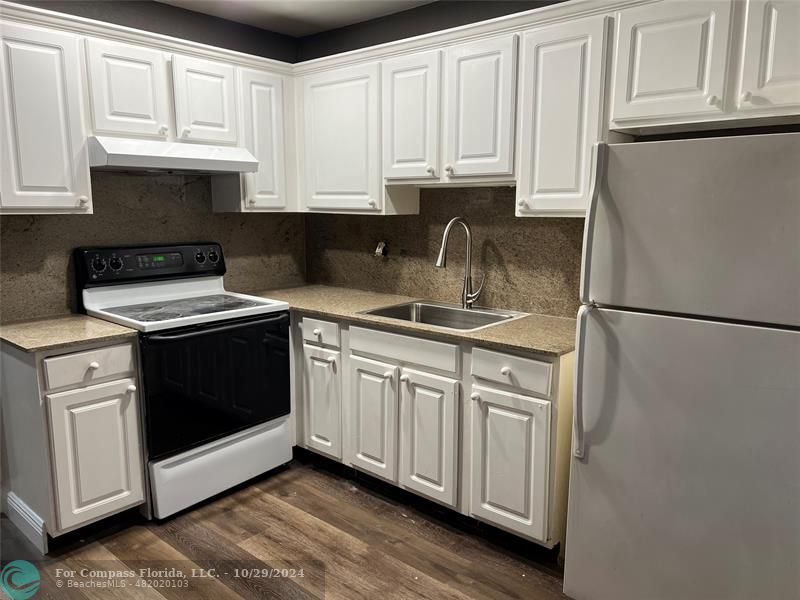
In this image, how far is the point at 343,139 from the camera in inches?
119

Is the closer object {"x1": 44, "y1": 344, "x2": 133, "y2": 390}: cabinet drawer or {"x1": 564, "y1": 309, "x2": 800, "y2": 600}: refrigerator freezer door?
{"x1": 564, "y1": 309, "x2": 800, "y2": 600}: refrigerator freezer door

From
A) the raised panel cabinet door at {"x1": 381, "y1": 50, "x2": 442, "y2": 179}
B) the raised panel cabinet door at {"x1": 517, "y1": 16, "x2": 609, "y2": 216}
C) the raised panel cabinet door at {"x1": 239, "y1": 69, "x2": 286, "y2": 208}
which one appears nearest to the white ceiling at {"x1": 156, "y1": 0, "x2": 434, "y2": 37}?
the raised panel cabinet door at {"x1": 239, "y1": 69, "x2": 286, "y2": 208}

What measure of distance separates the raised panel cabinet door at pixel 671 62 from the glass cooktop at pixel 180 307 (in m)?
1.91

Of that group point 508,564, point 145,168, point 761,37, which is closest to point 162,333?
point 145,168

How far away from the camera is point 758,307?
1.52 meters

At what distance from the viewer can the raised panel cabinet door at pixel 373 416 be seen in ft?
8.63

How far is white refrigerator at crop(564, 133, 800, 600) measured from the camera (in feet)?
4.94

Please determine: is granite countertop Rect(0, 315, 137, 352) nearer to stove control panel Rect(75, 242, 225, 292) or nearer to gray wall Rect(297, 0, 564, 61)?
stove control panel Rect(75, 242, 225, 292)

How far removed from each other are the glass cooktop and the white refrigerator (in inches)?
68.0

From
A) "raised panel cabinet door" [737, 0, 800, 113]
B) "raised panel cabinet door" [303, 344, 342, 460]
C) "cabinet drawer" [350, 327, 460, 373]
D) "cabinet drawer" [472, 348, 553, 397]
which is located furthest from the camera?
"raised panel cabinet door" [303, 344, 342, 460]

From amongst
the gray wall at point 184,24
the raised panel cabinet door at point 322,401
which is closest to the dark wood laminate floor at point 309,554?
the raised panel cabinet door at point 322,401

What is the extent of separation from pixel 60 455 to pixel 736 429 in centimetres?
236

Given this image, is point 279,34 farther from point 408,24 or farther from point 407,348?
point 407,348

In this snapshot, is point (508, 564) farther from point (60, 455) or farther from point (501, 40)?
point (501, 40)
